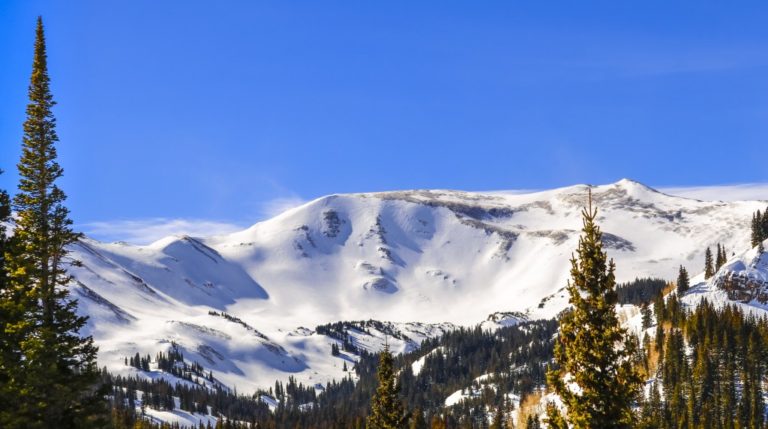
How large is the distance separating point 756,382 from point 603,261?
169556 mm

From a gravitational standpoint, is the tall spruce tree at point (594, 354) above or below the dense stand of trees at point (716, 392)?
below

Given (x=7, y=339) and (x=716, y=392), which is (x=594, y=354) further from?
(x=716, y=392)

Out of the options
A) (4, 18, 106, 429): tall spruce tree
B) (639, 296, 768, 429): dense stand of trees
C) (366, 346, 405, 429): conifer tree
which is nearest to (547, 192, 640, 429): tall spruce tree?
(4, 18, 106, 429): tall spruce tree

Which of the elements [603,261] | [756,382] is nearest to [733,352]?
[756,382]

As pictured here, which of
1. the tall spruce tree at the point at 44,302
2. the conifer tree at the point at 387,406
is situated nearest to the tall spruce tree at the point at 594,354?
the tall spruce tree at the point at 44,302

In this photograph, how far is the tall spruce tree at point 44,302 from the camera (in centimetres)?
4116

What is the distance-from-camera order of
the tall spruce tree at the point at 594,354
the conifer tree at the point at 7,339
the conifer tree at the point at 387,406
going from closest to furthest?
the tall spruce tree at the point at 594,354 → the conifer tree at the point at 7,339 → the conifer tree at the point at 387,406

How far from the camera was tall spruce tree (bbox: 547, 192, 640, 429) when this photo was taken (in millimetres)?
36688

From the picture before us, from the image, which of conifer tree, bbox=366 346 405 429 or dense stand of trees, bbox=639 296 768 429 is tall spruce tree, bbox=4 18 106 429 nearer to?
conifer tree, bbox=366 346 405 429

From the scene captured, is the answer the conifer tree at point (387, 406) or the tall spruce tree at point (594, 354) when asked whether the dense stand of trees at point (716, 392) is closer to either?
the conifer tree at point (387, 406)

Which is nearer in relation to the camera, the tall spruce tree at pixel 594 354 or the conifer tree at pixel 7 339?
the tall spruce tree at pixel 594 354

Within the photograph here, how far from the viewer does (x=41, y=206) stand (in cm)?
4556

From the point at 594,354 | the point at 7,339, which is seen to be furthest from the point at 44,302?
the point at 594,354

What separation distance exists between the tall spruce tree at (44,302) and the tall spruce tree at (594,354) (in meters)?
24.4
